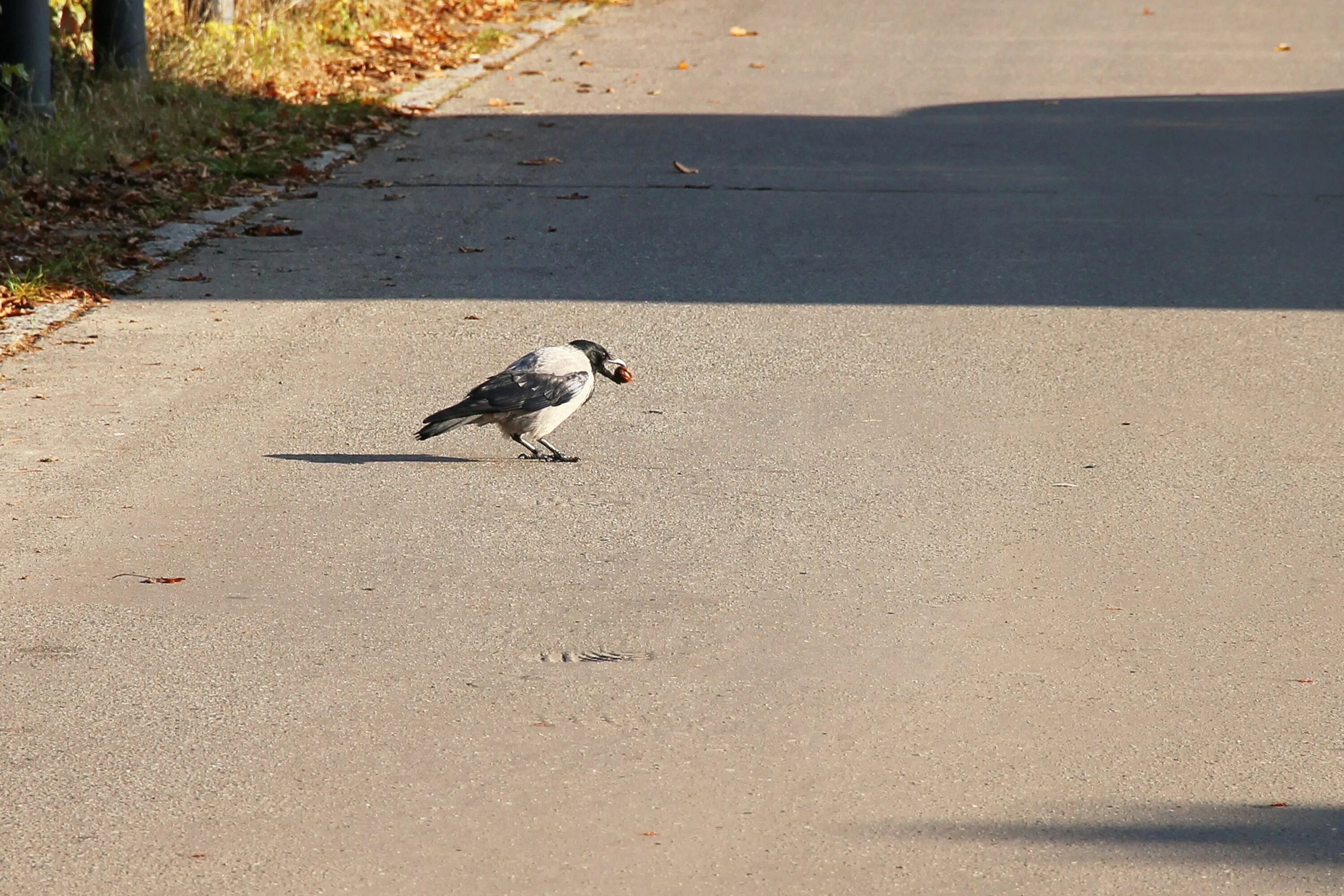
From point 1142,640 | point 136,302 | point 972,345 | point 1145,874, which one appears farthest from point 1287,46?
point 1145,874

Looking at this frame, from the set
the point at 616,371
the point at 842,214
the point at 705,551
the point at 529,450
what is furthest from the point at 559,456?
the point at 842,214

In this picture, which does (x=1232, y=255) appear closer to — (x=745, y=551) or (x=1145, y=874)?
(x=745, y=551)

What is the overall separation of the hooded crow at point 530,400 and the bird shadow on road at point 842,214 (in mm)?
2246

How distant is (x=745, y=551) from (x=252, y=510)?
1.70 meters

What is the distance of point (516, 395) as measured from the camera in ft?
20.5

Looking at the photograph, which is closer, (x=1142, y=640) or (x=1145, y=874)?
(x=1145, y=874)

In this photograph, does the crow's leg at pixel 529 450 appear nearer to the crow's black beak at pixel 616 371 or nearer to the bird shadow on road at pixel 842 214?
the crow's black beak at pixel 616 371

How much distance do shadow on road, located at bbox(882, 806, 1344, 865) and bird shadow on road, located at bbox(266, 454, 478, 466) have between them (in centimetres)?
311

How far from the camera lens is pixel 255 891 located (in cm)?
351

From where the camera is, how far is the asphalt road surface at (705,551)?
3805 mm

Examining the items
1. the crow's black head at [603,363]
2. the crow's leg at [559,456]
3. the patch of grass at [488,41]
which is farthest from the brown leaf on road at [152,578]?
the patch of grass at [488,41]

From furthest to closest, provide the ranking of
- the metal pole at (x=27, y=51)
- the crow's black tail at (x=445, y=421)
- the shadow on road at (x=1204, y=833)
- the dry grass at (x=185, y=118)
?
the metal pole at (x=27, y=51)
the dry grass at (x=185, y=118)
the crow's black tail at (x=445, y=421)
the shadow on road at (x=1204, y=833)

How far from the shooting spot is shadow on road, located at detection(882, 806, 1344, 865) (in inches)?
145

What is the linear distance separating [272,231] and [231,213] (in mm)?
519
